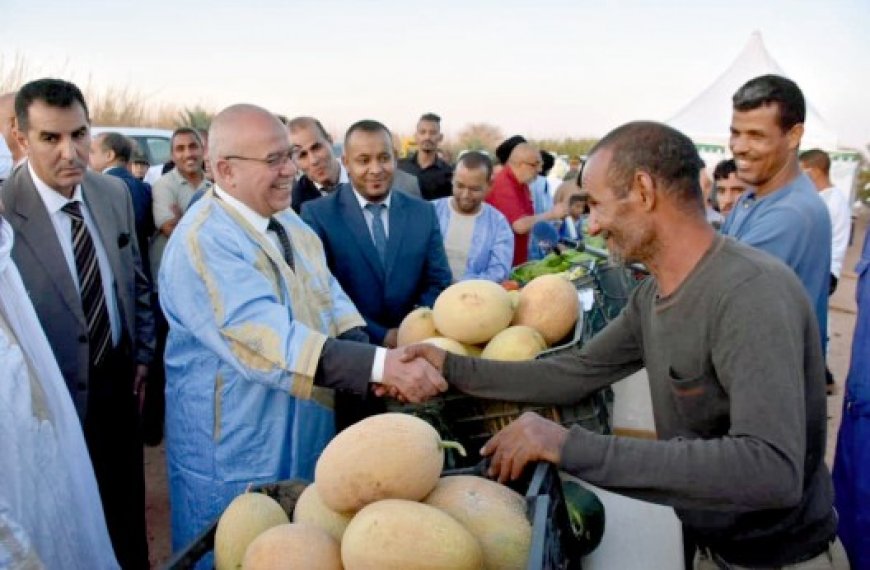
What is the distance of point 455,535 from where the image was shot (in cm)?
141

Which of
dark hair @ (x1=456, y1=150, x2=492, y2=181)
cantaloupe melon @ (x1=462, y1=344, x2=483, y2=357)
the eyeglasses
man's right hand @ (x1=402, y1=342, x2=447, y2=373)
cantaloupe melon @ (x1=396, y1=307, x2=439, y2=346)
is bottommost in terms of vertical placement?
cantaloupe melon @ (x1=462, y1=344, x2=483, y2=357)

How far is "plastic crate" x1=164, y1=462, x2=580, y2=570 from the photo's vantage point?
1303mm

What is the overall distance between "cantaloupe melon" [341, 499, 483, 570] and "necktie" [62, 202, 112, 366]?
2.26 meters

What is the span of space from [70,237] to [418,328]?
173cm

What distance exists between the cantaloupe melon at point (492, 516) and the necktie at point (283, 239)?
4.73 ft

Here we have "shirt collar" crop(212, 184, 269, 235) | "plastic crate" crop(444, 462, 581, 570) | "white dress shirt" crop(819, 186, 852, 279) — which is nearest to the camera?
"plastic crate" crop(444, 462, 581, 570)

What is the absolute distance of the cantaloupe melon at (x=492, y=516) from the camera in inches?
59.9

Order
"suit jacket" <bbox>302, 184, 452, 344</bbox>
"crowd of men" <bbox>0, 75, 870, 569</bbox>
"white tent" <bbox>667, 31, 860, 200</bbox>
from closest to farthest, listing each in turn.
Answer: "crowd of men" <bbox>0, 75, 870, 569</bbox>
"suit jacket" <bbox>302, 184, 452, 344</bbox>
"white tent" <bbox>667, 31, 860, 200</bbox>

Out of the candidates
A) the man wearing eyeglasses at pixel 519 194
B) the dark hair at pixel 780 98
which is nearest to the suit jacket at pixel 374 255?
the dark hair at pixel 780 98

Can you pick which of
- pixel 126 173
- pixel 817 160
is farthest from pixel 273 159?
pixel 817 160

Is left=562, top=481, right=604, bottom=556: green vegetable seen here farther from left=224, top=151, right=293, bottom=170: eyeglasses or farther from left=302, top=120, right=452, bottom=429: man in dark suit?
left=302, top=120, right=452, bottom=429: man in dark suit

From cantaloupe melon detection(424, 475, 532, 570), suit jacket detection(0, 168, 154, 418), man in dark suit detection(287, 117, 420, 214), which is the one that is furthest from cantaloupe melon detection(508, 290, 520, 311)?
man in dark suit detection(287, 117, 420, 214)

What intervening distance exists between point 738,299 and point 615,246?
0.36 meters

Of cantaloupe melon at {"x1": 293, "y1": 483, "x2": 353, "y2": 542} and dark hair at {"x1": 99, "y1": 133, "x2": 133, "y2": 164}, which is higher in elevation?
dark hair at {"x1": 99, "y1": 133, "x2": 133, "y2": 164}
